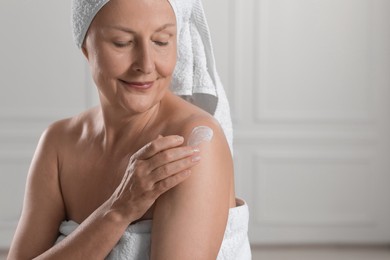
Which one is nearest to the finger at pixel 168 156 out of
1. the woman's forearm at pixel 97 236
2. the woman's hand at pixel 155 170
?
the woman's hand at pixel 155 170

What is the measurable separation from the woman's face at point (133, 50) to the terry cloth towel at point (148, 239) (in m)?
0.21

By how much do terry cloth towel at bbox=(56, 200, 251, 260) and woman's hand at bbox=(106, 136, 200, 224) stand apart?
0.07 meters

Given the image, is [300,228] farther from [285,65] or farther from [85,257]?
[85,257]

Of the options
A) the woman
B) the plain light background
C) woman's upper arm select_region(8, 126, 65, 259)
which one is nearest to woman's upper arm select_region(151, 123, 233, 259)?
the woman

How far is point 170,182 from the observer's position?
1170 millimetres

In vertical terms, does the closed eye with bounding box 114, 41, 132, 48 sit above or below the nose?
above

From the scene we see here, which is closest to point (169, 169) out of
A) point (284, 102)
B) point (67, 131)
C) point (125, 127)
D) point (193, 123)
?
point (193, 123)

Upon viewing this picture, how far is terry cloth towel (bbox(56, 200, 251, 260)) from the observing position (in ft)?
4.15

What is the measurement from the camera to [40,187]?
151 centimetres

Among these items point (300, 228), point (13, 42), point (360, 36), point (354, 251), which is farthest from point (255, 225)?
point (13, 42)

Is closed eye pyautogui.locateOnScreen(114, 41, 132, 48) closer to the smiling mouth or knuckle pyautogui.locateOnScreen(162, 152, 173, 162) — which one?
the smiling mouth

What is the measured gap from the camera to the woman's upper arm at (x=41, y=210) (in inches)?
58.7

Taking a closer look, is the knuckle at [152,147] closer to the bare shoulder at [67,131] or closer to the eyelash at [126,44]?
the eyelash at [126,44]

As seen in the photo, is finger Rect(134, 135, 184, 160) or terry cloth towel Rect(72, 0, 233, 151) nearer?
finger Rect(134, 135, 184, 160)
